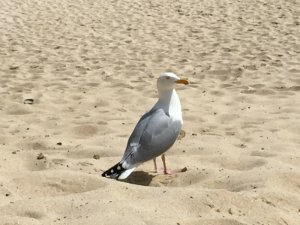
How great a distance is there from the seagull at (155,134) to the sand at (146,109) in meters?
0.17

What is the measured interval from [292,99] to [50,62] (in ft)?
11.9

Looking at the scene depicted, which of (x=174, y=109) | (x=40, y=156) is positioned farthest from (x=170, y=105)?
(x=40, y=156)

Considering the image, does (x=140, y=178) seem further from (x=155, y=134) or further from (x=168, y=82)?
(x=168, y=82)

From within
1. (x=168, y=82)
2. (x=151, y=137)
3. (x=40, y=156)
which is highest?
(x=168, y=82)

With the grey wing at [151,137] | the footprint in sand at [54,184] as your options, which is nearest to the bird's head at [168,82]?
the grey wing at [151,137]

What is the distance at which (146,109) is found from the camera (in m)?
6.05

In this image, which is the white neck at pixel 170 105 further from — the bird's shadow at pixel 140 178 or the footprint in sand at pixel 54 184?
the footprint in sand at pixel 54 184

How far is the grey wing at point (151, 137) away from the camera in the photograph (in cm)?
395

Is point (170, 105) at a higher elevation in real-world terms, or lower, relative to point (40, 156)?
higher

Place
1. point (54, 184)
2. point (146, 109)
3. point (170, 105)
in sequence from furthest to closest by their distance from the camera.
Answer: point (146, 109) < point (170, 105) < point (54, 184)

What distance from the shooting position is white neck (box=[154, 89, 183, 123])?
14.0 feet

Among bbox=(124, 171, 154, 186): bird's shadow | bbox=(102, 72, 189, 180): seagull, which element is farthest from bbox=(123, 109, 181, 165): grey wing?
bbox=(124, 171, 154, 186): bird's shadow

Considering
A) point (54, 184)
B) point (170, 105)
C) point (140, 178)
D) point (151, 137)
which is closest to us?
Result: point (54, 184)

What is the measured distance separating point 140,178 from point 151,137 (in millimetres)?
321
